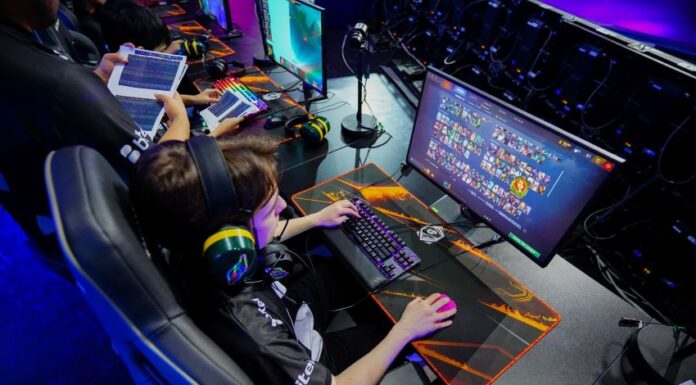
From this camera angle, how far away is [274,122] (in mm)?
A: 1741

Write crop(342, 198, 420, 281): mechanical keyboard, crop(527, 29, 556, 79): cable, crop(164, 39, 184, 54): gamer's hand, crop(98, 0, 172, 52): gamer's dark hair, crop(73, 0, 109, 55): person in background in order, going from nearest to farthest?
crop(342, 198, 420, 281): mechanical keyboard → crop(98, 0, 172, 52): gamer's dark hair → crop(527, 29, 556, 79): cable → crop(164, 39, 184, 54): gamer's hand → crop(73, 0, 109, 55): person in background

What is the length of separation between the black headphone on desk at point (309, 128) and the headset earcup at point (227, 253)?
3.05 ft

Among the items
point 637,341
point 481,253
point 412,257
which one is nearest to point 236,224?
point 412,257

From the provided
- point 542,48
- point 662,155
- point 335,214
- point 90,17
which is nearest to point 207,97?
point 335,214

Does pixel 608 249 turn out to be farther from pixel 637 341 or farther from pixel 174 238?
pixel 174 238

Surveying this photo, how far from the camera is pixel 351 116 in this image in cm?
181

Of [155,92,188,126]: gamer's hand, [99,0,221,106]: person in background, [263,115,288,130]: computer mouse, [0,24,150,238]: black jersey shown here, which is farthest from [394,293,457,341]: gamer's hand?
[99,0,221,106]: person in background

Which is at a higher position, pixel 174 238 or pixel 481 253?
pixel 174 238

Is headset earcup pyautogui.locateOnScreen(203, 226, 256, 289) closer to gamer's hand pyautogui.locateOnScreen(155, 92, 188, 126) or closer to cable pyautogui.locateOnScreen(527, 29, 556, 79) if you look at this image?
gamer's hand pyautogui.locateOnScreen(155, 92, 188, 126)

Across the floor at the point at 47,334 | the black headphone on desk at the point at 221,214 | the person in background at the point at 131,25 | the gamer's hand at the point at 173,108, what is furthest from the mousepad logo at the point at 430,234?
the person in background at the point at 131,25

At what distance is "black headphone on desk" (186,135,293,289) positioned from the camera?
2.19 ft

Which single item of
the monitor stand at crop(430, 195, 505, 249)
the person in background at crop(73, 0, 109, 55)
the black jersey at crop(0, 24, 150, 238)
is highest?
the black jersey at crop(0, 24, 150, 238)

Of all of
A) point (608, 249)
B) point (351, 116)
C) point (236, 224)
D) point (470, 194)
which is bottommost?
point (608, 249)

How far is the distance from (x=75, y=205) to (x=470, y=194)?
1040 millimetres
